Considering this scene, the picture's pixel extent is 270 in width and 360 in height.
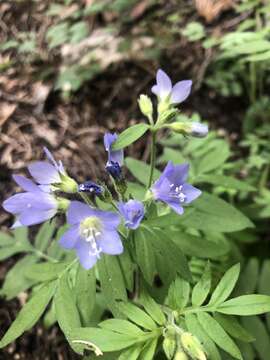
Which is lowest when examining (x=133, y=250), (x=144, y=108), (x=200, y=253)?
(x=200, y=253)

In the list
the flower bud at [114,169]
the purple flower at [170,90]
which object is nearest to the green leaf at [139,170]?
the purple flower at [170,90]

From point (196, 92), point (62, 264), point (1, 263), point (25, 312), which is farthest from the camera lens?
point (196, 92)

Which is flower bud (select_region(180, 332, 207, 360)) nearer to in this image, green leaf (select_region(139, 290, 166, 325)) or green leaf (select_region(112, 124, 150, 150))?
green leaf (select_region(139, 290, 166, 325))

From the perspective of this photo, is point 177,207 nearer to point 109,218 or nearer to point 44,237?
point 109,218

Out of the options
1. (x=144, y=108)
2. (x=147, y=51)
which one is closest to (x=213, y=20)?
(x=147, y=51)

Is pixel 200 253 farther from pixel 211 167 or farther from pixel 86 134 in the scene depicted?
pixel 86 134

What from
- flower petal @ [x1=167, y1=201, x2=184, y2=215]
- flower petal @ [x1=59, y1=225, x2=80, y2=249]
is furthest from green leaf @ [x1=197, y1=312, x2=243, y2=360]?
flower petal @ [x1=59, y1=225, x2=80, y2=249]
